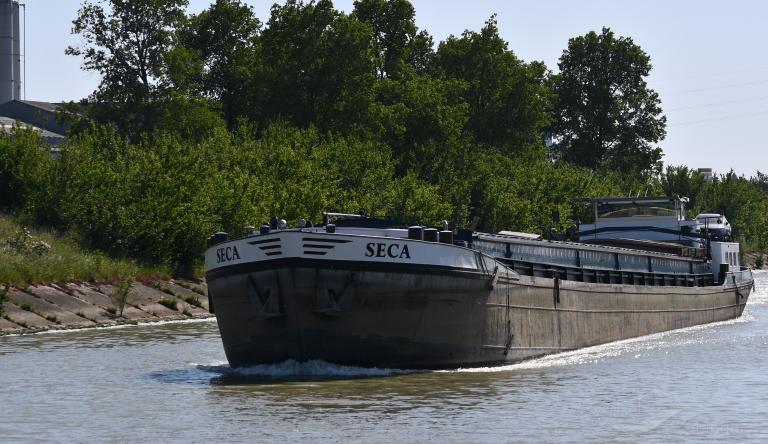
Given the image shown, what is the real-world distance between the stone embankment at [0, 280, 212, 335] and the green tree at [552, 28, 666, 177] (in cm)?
8608

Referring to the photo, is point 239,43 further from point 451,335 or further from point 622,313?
point 451,335

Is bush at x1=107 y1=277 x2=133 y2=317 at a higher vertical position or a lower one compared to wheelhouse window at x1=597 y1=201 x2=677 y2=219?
lower

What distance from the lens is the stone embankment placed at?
40344mm

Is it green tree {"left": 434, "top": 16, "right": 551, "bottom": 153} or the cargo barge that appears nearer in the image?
the cargo barge

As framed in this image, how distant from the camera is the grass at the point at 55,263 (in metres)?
44.2

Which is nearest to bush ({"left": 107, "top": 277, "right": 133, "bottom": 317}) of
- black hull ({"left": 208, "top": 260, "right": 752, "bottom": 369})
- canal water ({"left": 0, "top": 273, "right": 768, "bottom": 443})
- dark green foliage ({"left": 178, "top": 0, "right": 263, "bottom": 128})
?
canal water ({"left": 0, "top": 273, "right": 768, "bottom": 443})

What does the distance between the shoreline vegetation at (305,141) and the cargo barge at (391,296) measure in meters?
8.90

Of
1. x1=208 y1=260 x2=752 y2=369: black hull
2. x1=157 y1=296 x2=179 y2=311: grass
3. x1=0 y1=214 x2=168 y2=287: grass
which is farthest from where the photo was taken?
x1=157 y1=296 x2=179 y2=311: grass

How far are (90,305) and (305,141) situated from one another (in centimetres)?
3208

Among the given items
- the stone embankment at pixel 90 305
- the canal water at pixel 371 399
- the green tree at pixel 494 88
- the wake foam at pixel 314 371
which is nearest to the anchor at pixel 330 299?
the wake foam at pixel 314 371

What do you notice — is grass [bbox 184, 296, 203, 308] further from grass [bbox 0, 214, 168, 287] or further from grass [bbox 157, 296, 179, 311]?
grass [bbox 0, 214, 168, 287]

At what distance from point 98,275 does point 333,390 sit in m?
24.6

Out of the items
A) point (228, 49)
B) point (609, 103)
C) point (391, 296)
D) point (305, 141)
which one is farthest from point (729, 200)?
point (391, 296)

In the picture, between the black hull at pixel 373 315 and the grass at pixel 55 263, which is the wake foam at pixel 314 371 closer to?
the black hull at pixel 373 315
